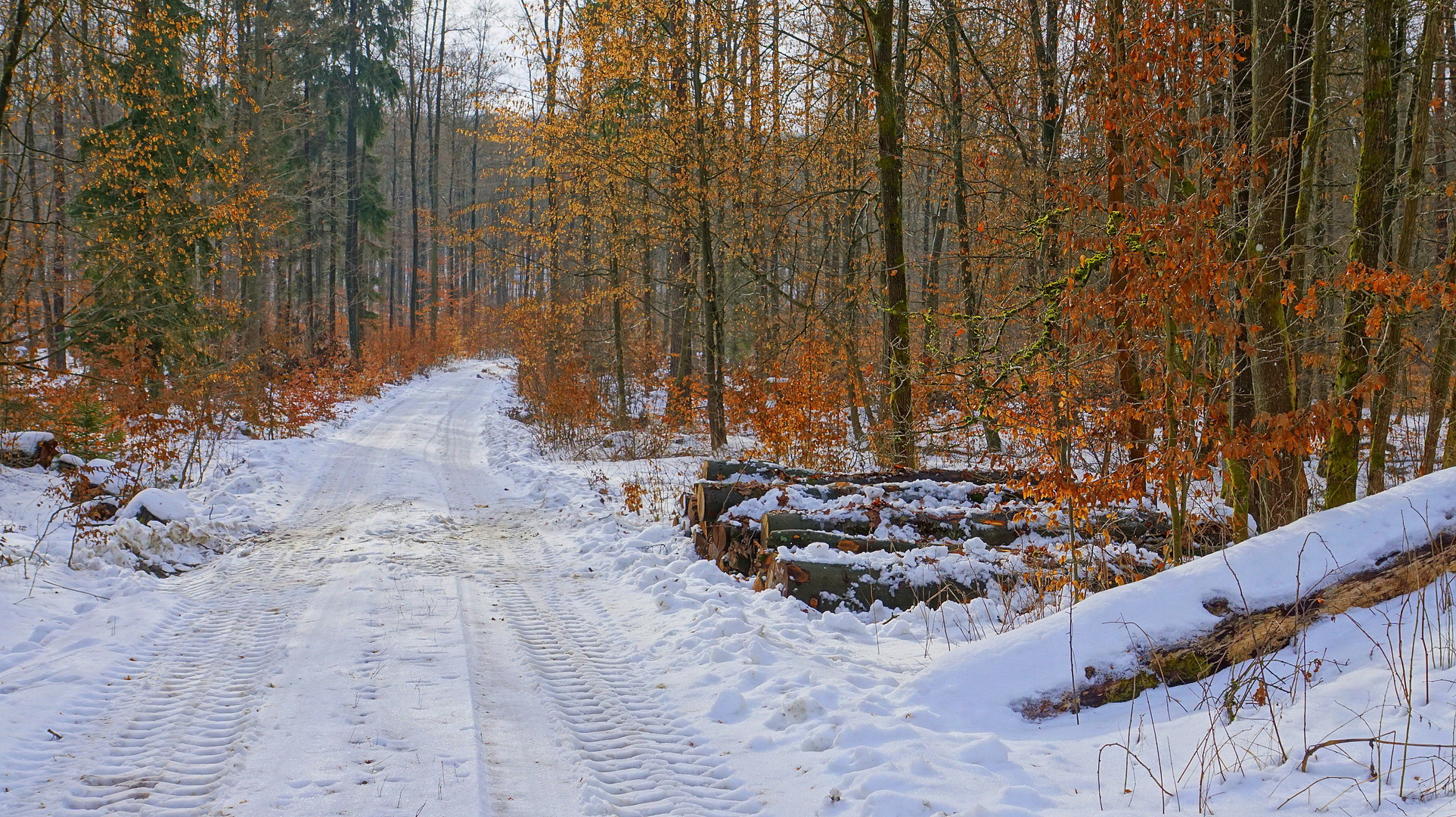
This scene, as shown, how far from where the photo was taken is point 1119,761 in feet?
11.0

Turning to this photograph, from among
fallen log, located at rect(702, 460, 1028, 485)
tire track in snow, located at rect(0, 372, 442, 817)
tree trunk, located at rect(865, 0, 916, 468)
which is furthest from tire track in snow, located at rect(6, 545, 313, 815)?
tree trunk, located at rect(865, 0, 916, 468)

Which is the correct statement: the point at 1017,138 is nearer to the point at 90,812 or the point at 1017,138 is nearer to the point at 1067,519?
the point at 1067,519

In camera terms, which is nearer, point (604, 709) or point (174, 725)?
point (174, 725)

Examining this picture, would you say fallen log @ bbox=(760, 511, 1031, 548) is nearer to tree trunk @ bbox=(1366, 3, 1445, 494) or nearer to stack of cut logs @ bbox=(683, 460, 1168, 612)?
stack of cut logs @ bbox=(683, 460, 1168, 612)

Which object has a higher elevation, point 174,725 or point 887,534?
point 887,534

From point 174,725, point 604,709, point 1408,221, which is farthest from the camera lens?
point 1408,221

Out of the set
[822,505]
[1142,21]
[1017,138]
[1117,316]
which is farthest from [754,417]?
[1142,21]

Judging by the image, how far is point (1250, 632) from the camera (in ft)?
12.3

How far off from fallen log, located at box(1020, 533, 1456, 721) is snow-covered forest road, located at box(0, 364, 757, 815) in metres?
1.77

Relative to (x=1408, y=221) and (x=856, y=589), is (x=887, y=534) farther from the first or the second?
(x=1408, y=221)

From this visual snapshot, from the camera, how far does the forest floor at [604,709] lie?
3.18 metres

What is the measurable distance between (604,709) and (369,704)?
1301 millimetres

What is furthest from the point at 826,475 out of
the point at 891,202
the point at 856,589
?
the point at 891,202

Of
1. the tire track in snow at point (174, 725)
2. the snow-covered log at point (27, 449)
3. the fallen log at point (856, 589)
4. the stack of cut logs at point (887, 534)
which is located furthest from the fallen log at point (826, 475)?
the snow-covered log at point (27, 449)
